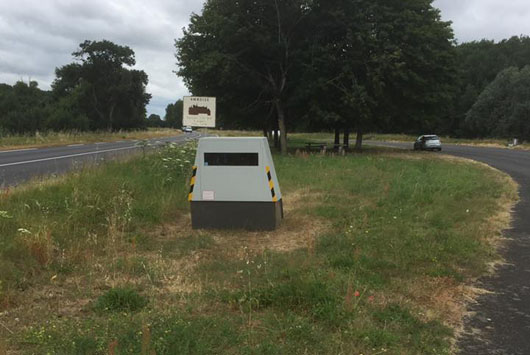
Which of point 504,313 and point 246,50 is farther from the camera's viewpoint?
point 246,50

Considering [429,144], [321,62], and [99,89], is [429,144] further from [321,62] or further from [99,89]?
[99,89]

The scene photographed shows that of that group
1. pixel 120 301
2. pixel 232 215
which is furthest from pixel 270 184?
pixel 120 301

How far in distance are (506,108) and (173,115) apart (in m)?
137

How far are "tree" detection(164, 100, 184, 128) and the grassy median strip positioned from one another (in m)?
170

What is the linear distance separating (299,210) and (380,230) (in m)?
2.28

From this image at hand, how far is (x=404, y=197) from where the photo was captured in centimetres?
1018

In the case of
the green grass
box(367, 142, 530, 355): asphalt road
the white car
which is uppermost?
the white car

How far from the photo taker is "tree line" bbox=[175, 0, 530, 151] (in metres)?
24.4

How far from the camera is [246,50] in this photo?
2498cm

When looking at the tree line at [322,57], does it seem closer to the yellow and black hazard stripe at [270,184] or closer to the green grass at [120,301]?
the yellow and black hazard stripe at [270,184]

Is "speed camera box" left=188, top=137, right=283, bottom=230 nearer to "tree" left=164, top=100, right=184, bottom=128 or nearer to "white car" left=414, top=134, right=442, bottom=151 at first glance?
"white car" left=414, top=134, right=442, bottom=151

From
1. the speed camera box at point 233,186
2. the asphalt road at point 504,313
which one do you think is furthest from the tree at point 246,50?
the asphalt road at point 504,313

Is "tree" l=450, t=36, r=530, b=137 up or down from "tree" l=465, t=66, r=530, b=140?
up

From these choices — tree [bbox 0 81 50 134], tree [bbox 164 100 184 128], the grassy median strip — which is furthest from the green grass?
tree [bbox 164 100 184 128]
